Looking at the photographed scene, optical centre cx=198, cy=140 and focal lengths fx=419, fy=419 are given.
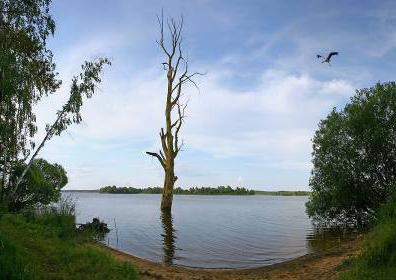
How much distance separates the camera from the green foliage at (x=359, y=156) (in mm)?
25094

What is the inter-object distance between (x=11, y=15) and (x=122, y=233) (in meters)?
17.1

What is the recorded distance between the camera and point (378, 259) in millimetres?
11125

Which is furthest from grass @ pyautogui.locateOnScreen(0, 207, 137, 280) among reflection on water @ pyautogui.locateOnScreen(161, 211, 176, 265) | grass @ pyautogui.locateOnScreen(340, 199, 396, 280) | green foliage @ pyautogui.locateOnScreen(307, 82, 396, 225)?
green foliage @ pyautogui.locateOnScreen(307, 82, 396, 225)

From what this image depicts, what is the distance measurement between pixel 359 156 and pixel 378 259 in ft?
51.5

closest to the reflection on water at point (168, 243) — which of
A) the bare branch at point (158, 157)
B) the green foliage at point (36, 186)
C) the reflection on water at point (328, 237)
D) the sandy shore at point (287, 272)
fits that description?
the sandy shore at point (287, 272)

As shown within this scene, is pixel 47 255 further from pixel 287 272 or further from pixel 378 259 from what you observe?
pixel 378 259

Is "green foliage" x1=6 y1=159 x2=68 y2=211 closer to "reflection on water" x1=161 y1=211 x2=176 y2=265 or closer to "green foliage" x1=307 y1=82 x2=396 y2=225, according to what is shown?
"reflection on water" x1=161 y1=211 x2=176 y2=265

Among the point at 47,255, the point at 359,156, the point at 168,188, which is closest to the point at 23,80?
the point at 47,255

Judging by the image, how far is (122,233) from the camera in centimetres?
3033

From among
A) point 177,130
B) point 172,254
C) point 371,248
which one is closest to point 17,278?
point 371,248

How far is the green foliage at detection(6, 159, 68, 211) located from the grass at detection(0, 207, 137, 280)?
8105 mm

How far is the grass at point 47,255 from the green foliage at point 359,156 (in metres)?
17.5

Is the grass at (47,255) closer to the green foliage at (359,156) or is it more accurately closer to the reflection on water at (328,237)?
the reflection on water at (328,237)

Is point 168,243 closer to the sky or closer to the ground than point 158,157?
closer to the ground
